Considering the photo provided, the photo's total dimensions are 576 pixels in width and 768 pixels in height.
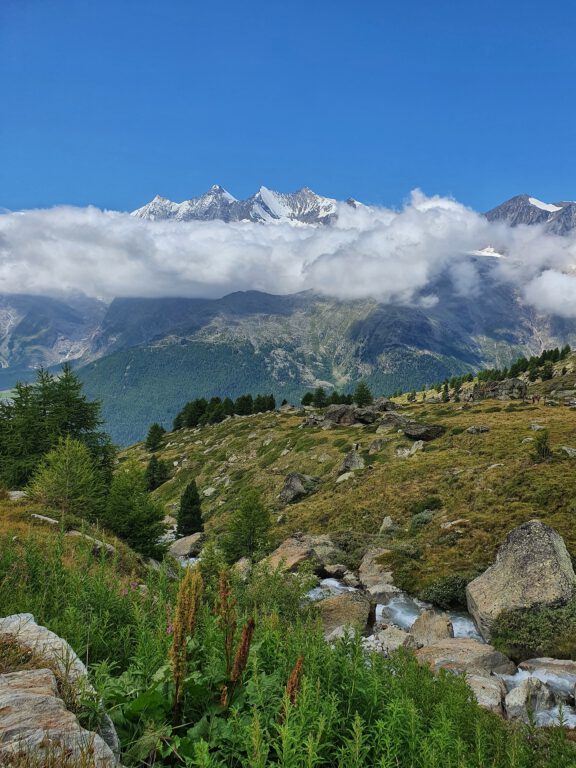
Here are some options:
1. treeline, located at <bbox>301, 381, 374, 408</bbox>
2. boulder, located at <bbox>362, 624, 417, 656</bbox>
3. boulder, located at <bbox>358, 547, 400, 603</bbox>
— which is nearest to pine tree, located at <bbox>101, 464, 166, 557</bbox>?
boulder, located at <bbox>358, 547, 400, 603</bbox>

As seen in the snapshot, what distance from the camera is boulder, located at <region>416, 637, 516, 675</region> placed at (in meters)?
13.1

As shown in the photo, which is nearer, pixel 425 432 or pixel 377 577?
pixel 377 577

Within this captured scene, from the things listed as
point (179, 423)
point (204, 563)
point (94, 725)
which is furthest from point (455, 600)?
point (179, 423)

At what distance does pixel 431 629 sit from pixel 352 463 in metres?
35.4

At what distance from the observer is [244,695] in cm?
458

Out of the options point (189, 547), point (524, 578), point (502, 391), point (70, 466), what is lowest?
point (189, 547)

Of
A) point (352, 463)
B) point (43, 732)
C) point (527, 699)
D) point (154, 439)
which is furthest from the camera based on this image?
point (154, 439)

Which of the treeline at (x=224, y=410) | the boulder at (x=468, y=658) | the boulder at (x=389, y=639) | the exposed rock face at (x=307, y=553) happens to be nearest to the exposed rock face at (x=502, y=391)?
the treeline at (x=224, y=410)

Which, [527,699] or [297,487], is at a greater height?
[527,699]

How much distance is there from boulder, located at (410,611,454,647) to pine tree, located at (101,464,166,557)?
1400 cm

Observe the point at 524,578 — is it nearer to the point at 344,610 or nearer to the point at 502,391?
the point at 344,610

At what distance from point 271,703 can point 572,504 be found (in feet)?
89.5

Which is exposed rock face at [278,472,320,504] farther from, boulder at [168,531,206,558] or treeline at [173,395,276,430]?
treeline at [173,395,276,430]

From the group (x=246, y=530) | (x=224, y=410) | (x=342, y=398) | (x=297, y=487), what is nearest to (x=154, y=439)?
(x=224, y=410)
